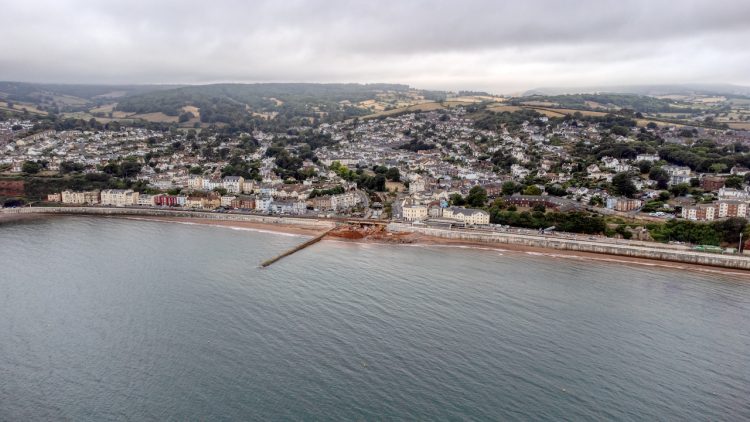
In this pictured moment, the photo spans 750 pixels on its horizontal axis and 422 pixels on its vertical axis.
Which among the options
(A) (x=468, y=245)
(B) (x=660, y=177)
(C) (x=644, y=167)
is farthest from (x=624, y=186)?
(A) (x=468, y=245)

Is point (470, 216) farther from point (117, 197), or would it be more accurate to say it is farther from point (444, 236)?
point (117, 197)

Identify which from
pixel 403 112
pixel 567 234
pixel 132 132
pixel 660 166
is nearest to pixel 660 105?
pixel 403 112

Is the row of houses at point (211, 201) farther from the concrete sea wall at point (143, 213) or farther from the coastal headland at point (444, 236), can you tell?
the coastal headland at point (444, 236)

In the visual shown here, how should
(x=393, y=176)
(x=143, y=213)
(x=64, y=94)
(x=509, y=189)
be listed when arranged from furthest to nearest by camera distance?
1. (x=64, y=94)
2. (x=393, y=176)
3. (x=509, y=189)
4. (x=143, y=213)

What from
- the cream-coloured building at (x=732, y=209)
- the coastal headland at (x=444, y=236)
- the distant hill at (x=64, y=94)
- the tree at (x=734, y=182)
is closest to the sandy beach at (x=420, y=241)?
the coastal headland at (x=444, y=236)

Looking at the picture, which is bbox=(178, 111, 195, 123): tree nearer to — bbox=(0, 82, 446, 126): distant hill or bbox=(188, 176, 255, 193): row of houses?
bbox=(0, 82, 446, 126): distant hill

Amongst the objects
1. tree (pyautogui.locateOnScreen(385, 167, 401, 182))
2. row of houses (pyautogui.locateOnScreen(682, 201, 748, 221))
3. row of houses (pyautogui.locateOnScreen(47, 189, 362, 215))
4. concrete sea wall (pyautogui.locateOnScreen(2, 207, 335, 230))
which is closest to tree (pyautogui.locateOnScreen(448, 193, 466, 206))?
row of houses (pyautogui.locateOnScreen(47, 189, 362, 215))
